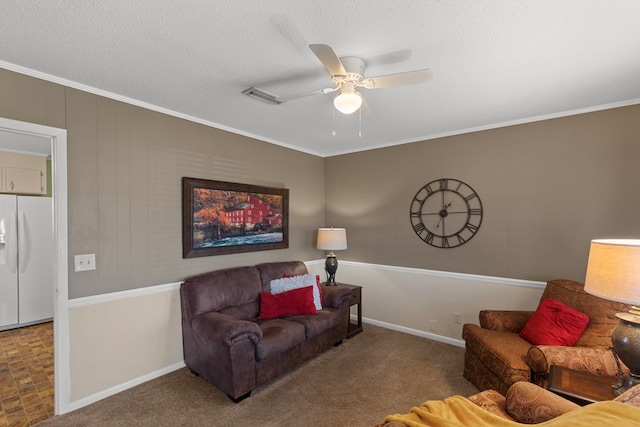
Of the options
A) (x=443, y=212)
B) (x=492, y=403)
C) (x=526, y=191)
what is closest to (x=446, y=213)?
(x=443, y=212)

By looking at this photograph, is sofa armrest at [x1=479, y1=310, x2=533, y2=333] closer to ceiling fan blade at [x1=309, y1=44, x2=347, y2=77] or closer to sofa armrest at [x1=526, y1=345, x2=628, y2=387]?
sofa armrest at [x1=526, y1=345, x2=628, y2=387]

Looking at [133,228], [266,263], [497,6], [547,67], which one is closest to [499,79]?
[547,67]

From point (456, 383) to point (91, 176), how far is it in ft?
11.9

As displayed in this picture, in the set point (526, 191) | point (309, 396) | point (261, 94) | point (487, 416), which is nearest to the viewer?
point (487, 416)

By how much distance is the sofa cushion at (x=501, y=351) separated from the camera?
2.13 metres

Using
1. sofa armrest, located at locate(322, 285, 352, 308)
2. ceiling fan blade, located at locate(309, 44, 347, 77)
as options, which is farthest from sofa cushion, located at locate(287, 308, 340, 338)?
ceiling fan blade, located at locate(309, 44, 347, 77)

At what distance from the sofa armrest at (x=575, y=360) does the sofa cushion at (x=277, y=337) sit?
186cm

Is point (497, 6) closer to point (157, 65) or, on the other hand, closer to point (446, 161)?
point (157, 65)

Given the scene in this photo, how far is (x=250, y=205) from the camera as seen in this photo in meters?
3.66

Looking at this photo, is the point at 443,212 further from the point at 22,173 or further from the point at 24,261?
the point at 22,173

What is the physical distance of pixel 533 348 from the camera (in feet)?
6.86

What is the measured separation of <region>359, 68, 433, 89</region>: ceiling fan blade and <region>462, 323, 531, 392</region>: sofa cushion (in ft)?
6.86

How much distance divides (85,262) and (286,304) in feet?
5.98

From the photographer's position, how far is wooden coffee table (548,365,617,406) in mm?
1590
